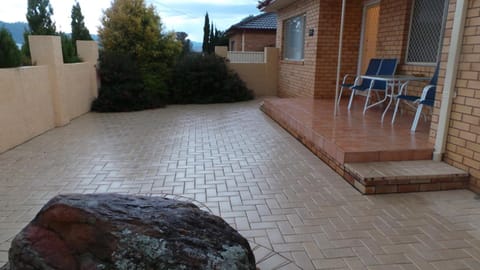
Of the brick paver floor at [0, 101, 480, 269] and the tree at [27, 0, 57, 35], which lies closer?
the brick paver floor at [0, 101, 480, 269]

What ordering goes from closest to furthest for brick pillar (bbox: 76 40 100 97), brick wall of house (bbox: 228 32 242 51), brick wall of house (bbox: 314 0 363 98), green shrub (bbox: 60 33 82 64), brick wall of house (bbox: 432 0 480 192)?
brick wall of house (bbox: 432 0 480 192) < green shrub (bbox: 60 33 82 64) < brick wall of house (bbox: 314 0 363 98) < brick pillar (bbox: 76 40 100 97) < brick wall of house (bbox: 228 32 242 51)

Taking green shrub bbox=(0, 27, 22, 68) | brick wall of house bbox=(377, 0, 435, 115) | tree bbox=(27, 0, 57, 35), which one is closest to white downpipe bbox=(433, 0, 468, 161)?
brick wall of house bbox=(377, 0, 435, 115)

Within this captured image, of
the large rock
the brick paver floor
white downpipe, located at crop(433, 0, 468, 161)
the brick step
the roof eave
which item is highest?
the roof eave

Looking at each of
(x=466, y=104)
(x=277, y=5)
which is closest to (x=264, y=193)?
(x=466, y=104)

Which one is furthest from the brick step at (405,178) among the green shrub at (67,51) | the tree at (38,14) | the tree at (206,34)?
the tree at (206,34)

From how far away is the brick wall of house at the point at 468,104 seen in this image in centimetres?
336

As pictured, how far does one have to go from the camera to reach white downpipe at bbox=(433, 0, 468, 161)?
346 centimetres

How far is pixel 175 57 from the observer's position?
10.6 m

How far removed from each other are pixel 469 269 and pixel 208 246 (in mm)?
1683

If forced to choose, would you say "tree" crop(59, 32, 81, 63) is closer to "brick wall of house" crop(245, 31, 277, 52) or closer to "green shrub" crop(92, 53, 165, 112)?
"green shrub" crop(92, 53, 165, 112)

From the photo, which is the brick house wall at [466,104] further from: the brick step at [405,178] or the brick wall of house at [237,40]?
the brick wall of house at [237,40]

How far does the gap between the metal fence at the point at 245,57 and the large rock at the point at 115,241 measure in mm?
10379

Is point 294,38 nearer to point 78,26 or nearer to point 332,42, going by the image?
point 332,42

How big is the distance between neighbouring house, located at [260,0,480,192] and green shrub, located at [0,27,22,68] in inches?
228
